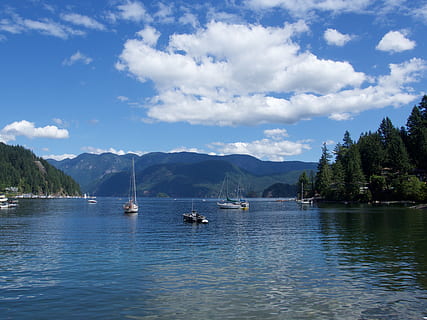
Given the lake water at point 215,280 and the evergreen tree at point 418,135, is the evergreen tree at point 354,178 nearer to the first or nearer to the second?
the evergreen tree at point 418,135

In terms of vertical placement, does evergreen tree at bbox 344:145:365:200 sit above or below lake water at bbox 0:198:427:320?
above

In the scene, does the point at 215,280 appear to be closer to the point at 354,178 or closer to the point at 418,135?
the point at 354,178

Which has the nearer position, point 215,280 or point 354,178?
point 215,280

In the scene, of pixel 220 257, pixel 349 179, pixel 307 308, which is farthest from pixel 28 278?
pixel 349 179

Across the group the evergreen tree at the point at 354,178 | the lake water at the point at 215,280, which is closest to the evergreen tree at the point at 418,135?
the evergreen tree at the point at 354,178

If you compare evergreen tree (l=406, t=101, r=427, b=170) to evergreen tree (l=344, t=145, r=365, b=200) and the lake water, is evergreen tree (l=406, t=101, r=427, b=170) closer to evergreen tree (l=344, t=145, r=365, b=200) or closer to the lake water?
evergreen tree (l=344, t=145, r=365, b=200)

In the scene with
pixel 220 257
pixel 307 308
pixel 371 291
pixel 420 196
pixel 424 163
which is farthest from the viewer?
pixel 424 163

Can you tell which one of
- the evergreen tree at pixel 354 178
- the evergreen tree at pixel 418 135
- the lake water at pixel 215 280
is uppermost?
the evergreen tree at pixel 418 135

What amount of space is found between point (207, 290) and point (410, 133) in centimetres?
19978

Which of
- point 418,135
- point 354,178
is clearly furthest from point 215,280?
point 418,135

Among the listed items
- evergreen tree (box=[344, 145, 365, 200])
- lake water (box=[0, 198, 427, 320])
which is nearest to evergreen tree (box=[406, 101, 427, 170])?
evergreen tree (box=[344, 145, 365, 200])

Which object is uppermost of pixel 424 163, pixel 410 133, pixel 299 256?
pixel 410 133

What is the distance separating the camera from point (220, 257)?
132 ft

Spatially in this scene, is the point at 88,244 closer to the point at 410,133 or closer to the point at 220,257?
the point at 220,257
